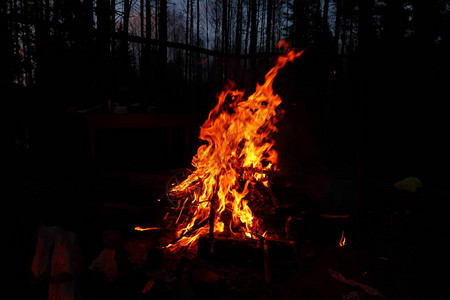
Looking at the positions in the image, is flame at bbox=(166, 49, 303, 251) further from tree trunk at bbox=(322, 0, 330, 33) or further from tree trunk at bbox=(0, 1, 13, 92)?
tree trunk at bbox=(322, 0, 330, 33)

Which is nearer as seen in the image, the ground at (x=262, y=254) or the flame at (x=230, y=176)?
the ground at (x=262, y=254)

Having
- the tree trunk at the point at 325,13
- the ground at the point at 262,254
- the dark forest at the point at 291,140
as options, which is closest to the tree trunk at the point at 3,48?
the dark forest at the point at 291,140

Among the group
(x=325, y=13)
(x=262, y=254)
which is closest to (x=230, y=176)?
(x=262, y=254)

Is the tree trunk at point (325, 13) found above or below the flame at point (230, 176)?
above

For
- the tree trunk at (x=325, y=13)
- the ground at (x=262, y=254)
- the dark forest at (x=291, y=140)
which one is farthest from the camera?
the tree trunk at (x=325, y=13)

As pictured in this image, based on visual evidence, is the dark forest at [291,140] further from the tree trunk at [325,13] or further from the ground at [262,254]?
the tree trunk at [325,13]

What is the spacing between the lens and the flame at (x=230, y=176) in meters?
4.10

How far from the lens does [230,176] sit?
14.1 feet

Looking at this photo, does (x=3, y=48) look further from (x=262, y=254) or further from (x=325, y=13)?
(x=325, y=13)

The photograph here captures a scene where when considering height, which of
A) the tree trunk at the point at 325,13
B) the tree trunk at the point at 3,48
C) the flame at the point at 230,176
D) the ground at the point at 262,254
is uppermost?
the tree trunk at the point at 325,13

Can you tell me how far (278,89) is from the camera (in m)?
7.64

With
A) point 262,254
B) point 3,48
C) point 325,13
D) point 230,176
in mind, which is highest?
point 325,13

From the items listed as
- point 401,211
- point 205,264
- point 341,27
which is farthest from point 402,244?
point 341,27

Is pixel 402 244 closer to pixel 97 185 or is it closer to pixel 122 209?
pixel 122 209
